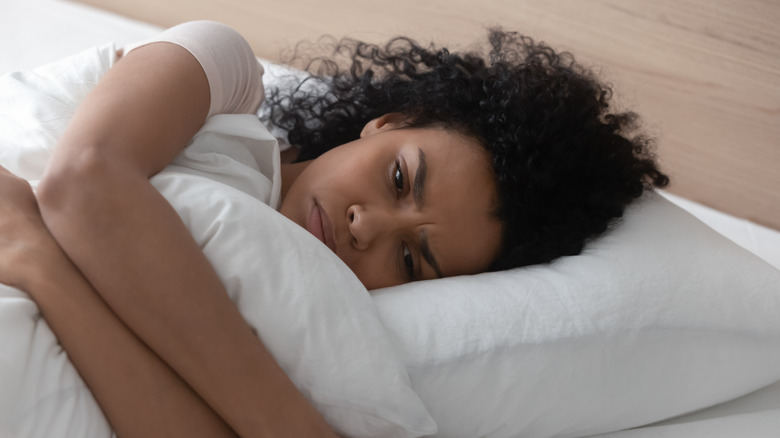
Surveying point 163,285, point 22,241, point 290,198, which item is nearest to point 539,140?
point 290,198

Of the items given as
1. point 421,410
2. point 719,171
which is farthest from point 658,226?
point 719,171

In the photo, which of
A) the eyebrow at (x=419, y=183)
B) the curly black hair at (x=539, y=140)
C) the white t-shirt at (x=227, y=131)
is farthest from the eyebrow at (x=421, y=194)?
the white t-shirt at (x=227, y=131)

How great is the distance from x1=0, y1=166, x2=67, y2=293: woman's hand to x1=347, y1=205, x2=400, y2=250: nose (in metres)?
0.38

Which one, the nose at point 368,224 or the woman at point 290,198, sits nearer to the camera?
the woman at point 290,198

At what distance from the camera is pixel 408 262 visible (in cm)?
110

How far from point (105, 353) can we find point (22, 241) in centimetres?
16

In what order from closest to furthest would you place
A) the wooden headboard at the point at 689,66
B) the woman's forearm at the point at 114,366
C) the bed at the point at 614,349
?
the woman's forearm at the point at 114,366
the bed at the point at 614,349
the wooden headboard at the point at 689,66

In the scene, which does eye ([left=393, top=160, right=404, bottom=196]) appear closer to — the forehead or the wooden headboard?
the forehead

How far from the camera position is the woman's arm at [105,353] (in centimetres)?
80

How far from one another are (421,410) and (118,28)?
126cm

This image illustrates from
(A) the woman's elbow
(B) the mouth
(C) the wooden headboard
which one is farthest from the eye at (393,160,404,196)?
(C) the wooden headboard

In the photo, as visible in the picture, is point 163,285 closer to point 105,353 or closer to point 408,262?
point 105,353

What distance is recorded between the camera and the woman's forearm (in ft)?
2.61

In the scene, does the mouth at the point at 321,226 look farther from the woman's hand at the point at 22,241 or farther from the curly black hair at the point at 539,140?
the woman's hand at the point at 22,241
